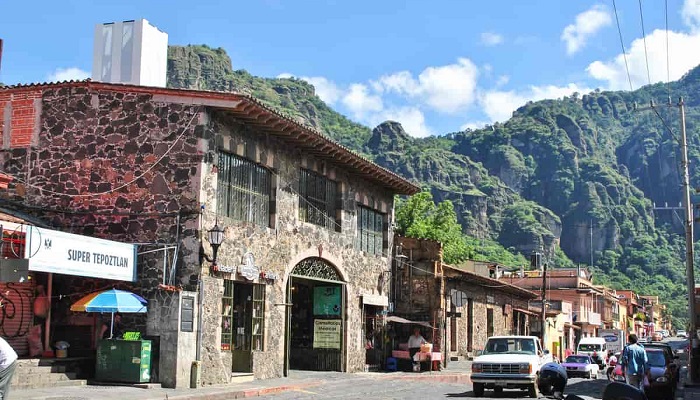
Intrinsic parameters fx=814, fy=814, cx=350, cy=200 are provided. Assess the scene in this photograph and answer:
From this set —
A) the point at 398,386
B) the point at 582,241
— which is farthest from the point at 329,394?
the point at 582,241

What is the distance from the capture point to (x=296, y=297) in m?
30.1

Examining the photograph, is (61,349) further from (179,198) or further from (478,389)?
(478,389)

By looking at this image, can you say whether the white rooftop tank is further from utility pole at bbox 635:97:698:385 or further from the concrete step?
utility pole at bbox 635:97:698:385

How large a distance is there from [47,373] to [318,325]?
1256 centimetres

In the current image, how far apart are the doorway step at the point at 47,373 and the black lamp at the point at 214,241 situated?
3.80m

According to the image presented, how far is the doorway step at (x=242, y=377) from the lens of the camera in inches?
882

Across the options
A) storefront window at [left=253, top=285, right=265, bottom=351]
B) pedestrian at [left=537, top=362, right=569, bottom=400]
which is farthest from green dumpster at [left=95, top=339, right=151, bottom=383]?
pedestrian at [left=537, top=362, right=569, bottom=400]

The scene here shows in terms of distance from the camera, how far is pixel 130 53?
85.4 ft

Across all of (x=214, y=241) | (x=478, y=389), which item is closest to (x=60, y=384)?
(x=214, y=241)

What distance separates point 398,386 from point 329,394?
409 cm

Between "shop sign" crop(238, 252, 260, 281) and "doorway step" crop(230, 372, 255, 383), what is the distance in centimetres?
266

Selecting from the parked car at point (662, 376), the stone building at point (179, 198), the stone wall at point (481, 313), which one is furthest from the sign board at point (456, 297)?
the stone building at point (179, 198)

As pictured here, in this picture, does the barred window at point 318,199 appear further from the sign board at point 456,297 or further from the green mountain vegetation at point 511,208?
the green mountain vegetation at point 511,208

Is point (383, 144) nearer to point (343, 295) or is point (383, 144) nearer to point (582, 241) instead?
point (582, 241)
